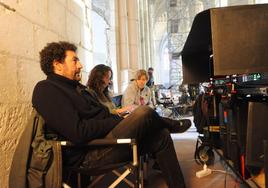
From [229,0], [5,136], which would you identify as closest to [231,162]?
[5,136]

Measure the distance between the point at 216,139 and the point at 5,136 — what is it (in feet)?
7.40

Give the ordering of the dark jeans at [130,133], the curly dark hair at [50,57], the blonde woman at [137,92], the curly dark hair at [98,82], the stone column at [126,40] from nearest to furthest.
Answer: the dark jeans at [130,133]
the curly dark hair at [50,57]
the curly dark hair at [98,82]
the blonde woman at [137,92]
the stone column at [126,40]

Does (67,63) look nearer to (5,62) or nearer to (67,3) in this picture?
(5,62)

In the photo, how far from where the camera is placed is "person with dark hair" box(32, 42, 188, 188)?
1.94m

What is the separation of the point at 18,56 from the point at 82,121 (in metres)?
0.67

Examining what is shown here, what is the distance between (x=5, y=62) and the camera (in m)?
2.10

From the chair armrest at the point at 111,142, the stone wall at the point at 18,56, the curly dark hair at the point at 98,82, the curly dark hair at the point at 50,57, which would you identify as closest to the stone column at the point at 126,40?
the curly dark hair at the point at 98,82

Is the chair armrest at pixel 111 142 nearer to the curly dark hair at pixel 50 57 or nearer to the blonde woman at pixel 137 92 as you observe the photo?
the curly dark hair at pixel 50 57

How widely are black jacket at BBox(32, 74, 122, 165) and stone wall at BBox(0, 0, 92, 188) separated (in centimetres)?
25

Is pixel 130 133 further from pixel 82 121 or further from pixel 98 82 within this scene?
pixel 98 82

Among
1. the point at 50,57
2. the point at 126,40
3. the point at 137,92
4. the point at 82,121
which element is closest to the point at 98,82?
the point at 50,57

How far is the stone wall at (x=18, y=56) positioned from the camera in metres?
2.09

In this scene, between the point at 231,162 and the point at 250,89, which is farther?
the point at 231,162

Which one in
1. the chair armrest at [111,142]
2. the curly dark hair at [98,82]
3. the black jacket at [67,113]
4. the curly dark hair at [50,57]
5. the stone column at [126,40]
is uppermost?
the stone column at [126,40]
